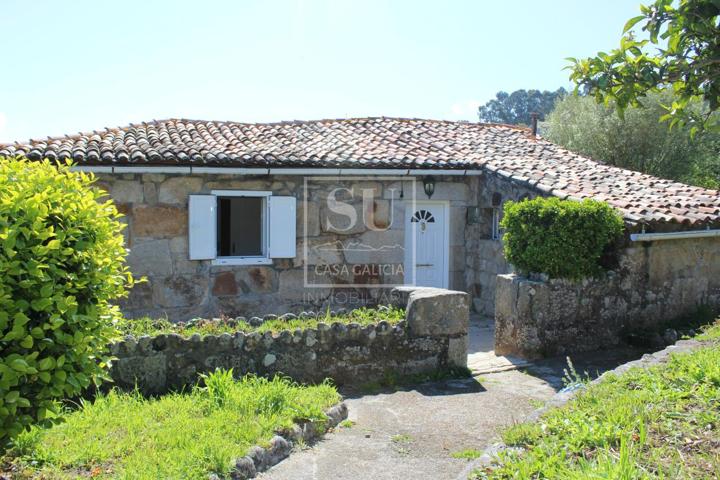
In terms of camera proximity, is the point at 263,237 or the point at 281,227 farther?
the point at 263,237

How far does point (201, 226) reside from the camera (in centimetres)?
1027

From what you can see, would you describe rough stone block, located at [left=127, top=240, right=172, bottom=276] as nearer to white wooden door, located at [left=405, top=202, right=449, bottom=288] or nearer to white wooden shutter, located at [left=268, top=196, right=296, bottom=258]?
white wooden shutter, located at [left=268, top=196, right=296, bottom=258]

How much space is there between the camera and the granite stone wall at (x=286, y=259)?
10062mm

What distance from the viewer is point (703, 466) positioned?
10.7 feet

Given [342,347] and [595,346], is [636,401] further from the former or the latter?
[595,346]

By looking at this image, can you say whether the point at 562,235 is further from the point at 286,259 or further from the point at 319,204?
the point at 286,259

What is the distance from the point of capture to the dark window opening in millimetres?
16188

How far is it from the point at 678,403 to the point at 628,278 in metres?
4.95

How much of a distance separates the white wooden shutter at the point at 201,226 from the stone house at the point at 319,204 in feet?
0.05

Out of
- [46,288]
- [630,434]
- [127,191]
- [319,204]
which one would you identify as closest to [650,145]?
[319,204]

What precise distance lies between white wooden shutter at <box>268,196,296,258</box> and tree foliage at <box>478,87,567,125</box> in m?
64.8

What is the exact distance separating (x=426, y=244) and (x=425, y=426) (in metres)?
6.70

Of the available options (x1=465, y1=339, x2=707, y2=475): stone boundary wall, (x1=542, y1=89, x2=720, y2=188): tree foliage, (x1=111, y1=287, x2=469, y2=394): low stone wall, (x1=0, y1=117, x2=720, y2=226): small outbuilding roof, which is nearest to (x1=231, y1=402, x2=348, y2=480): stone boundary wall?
(x1=111, y1=287, x2=469, y2=394): low stone wall

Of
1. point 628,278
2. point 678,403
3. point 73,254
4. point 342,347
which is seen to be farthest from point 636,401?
point 628,278
